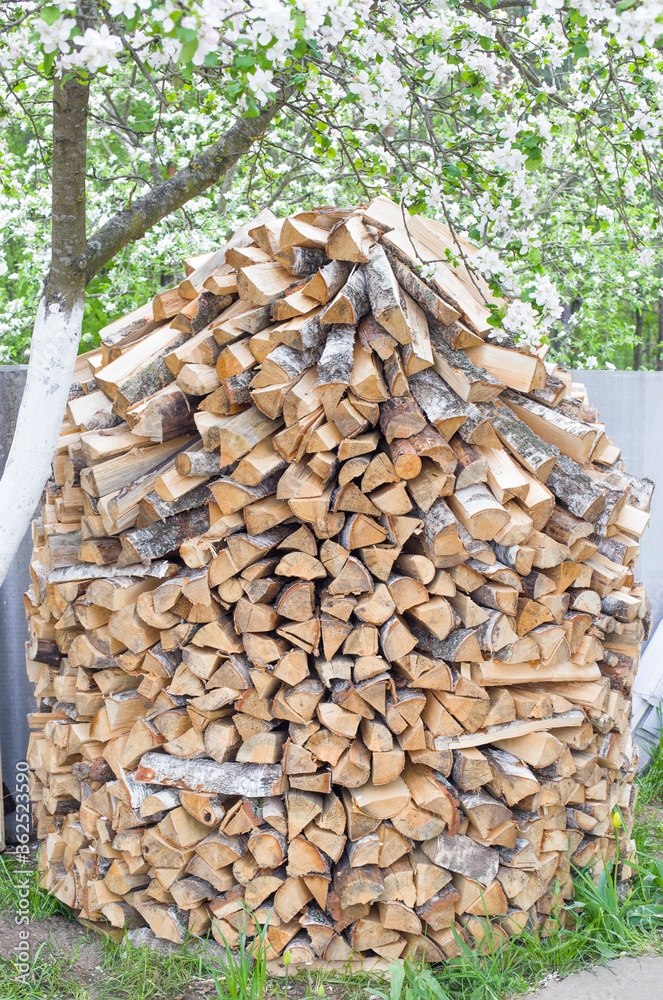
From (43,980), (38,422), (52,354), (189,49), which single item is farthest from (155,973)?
(189,49)

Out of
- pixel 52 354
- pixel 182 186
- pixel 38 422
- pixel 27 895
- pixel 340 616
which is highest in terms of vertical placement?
pixel 182 186

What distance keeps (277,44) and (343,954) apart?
7.85 ft

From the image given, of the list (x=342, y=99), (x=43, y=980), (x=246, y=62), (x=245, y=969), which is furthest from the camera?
(x=342, y=99)

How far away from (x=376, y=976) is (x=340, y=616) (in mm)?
1068

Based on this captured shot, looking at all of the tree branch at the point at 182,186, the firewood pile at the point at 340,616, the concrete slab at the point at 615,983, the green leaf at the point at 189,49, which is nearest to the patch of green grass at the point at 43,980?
the firewood pile at the point at 340,616

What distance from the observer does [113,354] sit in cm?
273

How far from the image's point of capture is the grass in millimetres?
2107

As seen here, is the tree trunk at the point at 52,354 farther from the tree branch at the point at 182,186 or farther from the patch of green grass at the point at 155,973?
the patch of green grass at the point at 155,973

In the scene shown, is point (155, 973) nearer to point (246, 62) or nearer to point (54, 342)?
point (54, 342)

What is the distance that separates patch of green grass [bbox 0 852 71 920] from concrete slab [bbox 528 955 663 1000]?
1.58 metres

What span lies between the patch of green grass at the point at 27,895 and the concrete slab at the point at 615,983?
1.58 m

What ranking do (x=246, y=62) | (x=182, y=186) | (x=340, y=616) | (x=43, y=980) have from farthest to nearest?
(x=182, y=186) → (x=43, y=980) → (x=340, y=616) → (x=246, y=62)

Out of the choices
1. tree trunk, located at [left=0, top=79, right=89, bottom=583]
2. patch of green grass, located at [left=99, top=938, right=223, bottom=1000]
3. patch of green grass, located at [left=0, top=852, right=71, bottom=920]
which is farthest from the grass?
tree trunk, located at [left=0, top=79, right=89, bottom=583]

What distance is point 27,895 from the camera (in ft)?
8.54
